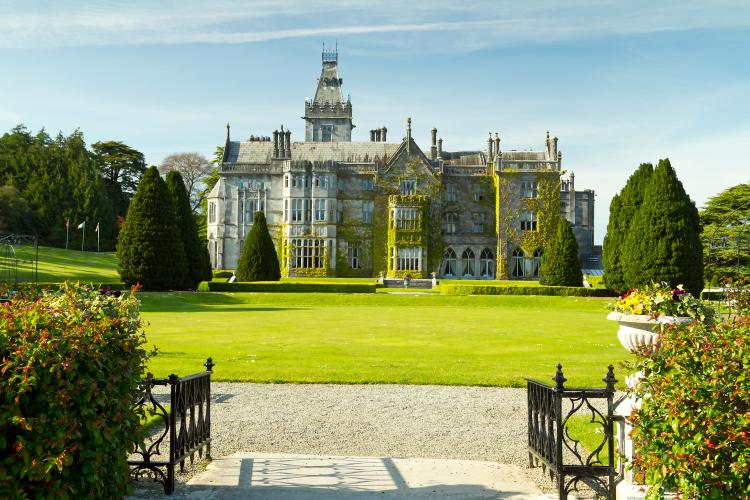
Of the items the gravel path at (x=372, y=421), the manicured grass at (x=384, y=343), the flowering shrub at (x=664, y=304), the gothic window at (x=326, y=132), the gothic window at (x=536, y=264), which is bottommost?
the gravel path at (x=372, y=421)

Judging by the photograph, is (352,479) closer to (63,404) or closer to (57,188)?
(63,404)

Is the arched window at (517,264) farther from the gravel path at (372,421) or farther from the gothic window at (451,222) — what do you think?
the gravel path at (372,421)

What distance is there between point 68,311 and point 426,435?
5.23m

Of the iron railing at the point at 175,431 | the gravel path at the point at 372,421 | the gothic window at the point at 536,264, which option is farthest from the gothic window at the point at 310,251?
the iron railing at the point at 175,431

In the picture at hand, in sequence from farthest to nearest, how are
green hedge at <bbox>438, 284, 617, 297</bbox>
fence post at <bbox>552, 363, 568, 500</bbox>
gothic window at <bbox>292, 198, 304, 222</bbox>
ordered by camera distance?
gothic window at <bbox>292, 198, 304, 222</bbox>
green hedge at <bbox>438, 284, 617, 297</bbox>
fence post at <bbox>552, 363, 568, 500</bbox>

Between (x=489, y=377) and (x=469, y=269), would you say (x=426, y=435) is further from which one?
(x=469, y=269)

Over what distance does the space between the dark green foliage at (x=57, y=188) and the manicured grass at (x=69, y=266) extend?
6081 mm

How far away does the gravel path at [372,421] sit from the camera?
8703mm

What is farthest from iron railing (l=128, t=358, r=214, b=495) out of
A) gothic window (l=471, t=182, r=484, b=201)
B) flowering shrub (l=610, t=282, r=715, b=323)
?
gothic window (l=471, t=182, r=484, b=201)

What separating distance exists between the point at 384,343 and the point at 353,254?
41.0 metres

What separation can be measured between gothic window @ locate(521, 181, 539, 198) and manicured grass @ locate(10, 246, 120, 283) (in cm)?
3256

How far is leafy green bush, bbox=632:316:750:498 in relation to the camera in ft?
16.3

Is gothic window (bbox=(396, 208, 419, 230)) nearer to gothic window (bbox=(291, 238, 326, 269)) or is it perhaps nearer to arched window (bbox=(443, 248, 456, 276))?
arched window (bbox=(443, 248, 456, 276))

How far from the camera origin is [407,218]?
5884 cm
